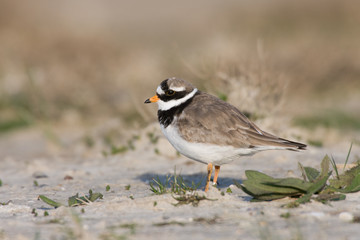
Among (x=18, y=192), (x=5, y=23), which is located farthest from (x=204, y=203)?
(x=5, y=23)

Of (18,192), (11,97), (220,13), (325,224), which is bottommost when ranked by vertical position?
(18,192)

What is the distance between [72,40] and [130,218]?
12853 mm

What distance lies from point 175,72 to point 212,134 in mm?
6346

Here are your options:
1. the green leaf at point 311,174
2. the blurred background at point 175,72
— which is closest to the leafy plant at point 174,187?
the green leaf at point 311,174

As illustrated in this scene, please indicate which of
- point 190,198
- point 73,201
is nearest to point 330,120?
point 190,198

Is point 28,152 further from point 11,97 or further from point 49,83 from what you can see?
point 49,83

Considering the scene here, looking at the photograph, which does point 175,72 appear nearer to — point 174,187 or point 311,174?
point 174,187

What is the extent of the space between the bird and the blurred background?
7.66ft

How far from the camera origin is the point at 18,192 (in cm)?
571

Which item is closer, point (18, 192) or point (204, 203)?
point (204, 203)

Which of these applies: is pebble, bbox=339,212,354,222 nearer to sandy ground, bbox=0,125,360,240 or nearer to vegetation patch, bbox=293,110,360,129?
sandy ground, bbox=0,125,360,240

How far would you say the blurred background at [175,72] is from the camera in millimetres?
7926

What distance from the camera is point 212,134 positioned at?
195 inches

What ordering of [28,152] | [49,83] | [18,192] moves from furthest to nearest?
[49,83] < [28,152] < [18,192]
